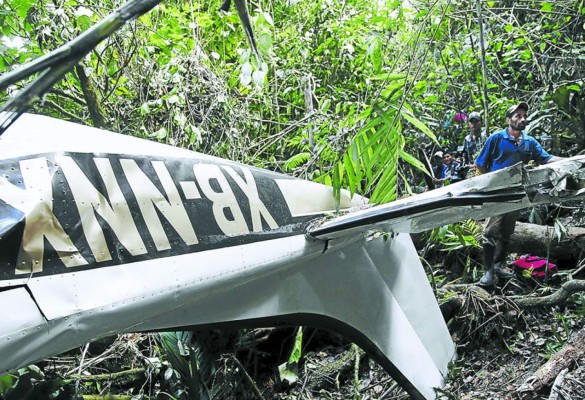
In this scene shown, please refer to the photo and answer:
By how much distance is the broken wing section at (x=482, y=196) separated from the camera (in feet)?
9.33

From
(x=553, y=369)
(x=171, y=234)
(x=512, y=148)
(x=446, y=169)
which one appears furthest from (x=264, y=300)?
(x=446, y=169)

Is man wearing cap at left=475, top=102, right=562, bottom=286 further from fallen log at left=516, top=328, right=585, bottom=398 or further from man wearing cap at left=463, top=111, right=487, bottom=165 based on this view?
fallen log at left=516, top=328, right=585, bottom=398

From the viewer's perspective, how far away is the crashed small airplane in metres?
2.21

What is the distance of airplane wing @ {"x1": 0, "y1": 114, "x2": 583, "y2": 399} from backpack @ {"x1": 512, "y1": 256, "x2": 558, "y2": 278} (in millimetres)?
2555

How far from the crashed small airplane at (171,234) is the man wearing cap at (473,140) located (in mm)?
3010

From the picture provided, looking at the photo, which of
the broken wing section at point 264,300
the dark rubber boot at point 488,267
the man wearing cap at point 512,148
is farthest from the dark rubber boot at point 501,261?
the broken wing section at point 264,300

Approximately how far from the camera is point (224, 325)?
3.49 metres

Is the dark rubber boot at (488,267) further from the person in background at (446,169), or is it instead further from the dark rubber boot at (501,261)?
the person in background at (446,169)

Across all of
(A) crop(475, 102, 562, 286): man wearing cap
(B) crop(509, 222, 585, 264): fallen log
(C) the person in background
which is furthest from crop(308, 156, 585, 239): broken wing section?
(C) the person in background

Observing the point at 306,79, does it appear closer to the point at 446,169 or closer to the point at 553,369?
the point at 446,169

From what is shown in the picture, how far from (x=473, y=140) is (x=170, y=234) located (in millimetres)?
5196

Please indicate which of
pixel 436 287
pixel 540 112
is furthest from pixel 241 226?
pixel 540 112

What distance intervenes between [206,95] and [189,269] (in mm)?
3578

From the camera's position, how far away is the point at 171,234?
2.79m
